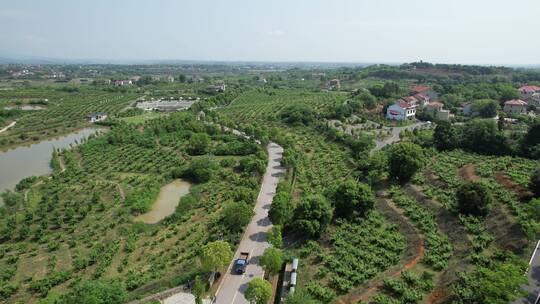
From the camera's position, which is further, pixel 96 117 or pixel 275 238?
pixel 96 117

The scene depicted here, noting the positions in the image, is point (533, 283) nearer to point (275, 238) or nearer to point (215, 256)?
point (275, 238)

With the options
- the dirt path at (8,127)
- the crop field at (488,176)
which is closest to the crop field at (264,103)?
the crop field at (488,176)

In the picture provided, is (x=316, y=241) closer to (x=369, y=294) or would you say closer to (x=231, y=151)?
(x=369, y=294)

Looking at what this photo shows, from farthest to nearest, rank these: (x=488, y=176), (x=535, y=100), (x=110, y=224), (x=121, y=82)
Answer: (x=121, y=82), (x=535, y=100), (x=488, y=176), (x=110, y=224)

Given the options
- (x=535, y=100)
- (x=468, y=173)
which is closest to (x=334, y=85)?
(x=535, y=100)

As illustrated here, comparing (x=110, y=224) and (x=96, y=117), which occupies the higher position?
(x=96, y=117)

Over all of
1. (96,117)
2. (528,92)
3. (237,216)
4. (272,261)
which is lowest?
(96,117)
